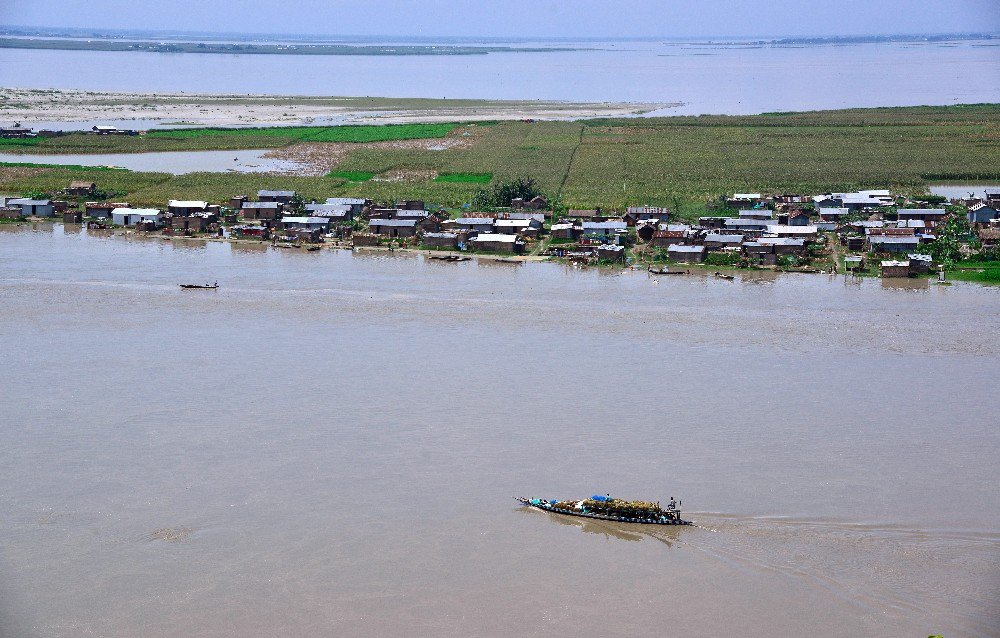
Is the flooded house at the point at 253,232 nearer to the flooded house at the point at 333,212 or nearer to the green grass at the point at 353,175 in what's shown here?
the flooded house at the point at 333,212

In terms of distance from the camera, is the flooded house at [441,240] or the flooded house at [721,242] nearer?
the flooded house at [721,242]

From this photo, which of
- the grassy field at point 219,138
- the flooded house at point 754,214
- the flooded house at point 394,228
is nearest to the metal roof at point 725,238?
the flooded house at point 754,214

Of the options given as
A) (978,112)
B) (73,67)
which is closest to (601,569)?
(978,112)

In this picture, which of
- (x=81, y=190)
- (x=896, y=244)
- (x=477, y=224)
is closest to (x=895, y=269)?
(x=896, y=244)

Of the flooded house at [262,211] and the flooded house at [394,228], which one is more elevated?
the flooded house at [262,211]

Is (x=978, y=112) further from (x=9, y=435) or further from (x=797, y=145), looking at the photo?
(x=9, y=435)

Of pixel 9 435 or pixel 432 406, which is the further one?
pixel 432 406
